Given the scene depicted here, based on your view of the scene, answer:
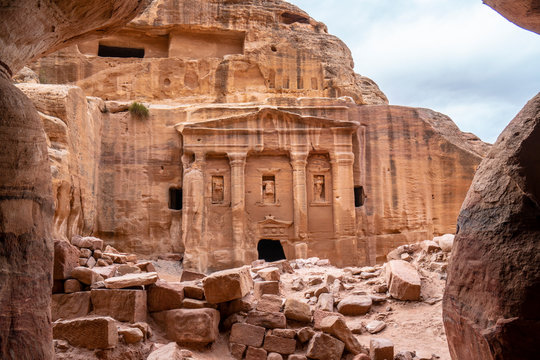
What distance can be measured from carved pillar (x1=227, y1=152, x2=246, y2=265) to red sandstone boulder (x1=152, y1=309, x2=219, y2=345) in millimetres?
10319

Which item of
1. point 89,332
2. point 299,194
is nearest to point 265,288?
point 89,332

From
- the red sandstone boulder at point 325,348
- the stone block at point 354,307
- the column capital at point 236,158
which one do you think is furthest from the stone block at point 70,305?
the column capital at point 236,158

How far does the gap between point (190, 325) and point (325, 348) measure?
1.84 m

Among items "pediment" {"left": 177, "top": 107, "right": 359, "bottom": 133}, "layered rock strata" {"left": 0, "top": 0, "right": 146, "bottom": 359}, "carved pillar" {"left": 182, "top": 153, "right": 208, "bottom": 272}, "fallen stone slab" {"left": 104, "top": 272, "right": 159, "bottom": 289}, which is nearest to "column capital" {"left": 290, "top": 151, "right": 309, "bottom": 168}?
"pediment" {"left": 177, "top": 107, "right": 359, "bottom": 133}

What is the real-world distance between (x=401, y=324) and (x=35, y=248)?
5739 millimetres

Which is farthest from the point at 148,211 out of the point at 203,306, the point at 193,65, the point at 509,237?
the point at 509,237

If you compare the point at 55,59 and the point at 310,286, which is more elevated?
the point at 55,59

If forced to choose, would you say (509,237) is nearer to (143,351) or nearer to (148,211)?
(143,351)

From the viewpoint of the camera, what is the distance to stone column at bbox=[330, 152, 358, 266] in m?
17.0

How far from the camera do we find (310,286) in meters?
8.85

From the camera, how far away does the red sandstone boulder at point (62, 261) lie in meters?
5.95

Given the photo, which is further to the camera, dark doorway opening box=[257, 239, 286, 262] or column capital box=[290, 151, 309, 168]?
dark doorway opening box=[257, 239, 286, 262]

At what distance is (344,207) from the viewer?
57.0 ft

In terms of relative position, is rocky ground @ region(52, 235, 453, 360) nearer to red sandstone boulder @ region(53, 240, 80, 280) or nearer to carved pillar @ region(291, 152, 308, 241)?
red sandstone boulder @ region(53, 240, 80, 280)
